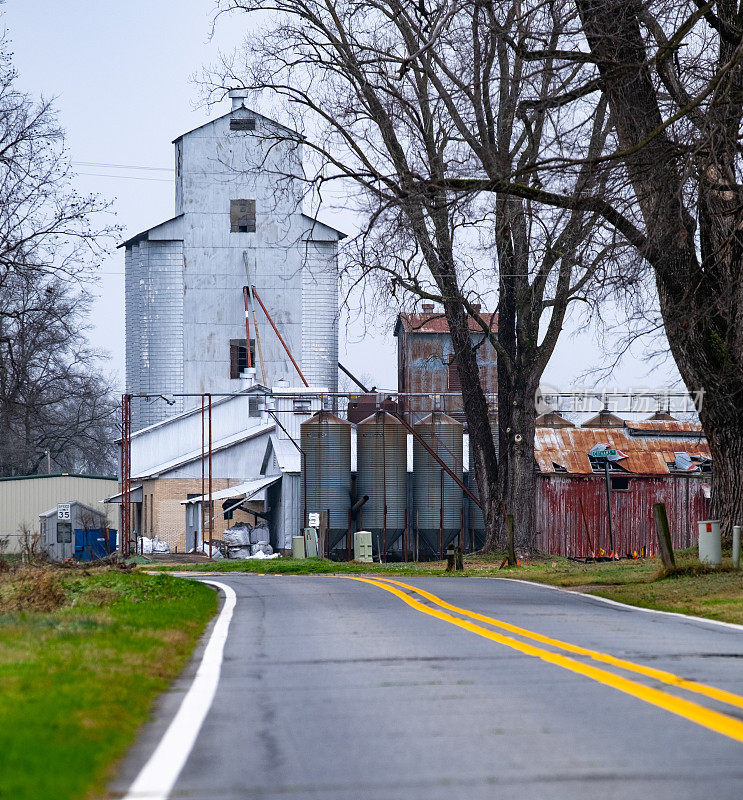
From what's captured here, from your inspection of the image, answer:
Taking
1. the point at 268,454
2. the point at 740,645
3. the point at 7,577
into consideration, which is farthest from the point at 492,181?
the point at 268,454

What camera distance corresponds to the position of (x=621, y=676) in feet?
26.3

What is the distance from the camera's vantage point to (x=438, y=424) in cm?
4606

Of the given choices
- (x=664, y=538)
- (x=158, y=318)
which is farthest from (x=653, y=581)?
(x=158, y=318)

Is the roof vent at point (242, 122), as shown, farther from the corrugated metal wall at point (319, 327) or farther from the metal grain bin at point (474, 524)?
the metal grain bin at point (474, 524)

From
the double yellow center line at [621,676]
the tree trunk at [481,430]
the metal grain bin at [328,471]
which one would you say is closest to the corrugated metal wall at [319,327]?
the metal grain bin at [328,471]

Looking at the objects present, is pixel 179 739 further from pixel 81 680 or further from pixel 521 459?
pixel 521 459

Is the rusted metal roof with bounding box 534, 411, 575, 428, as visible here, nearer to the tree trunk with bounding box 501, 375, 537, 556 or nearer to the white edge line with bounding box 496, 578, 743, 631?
the tree trunk with bounding box 501, 375, 537, 556

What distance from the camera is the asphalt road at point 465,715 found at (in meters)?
4.95

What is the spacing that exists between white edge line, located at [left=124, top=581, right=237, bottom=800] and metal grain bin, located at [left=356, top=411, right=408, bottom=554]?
35015 mm

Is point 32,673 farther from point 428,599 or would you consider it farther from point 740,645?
point 428,599

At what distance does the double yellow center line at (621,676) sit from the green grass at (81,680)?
289 centimetres

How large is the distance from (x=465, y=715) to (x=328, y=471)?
3881 cm

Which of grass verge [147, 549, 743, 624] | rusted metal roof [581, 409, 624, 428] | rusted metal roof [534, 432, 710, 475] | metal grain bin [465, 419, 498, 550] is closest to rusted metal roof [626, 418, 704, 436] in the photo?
rusted metal roof [534, 432, 710, 475]

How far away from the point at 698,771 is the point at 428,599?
11.2m
